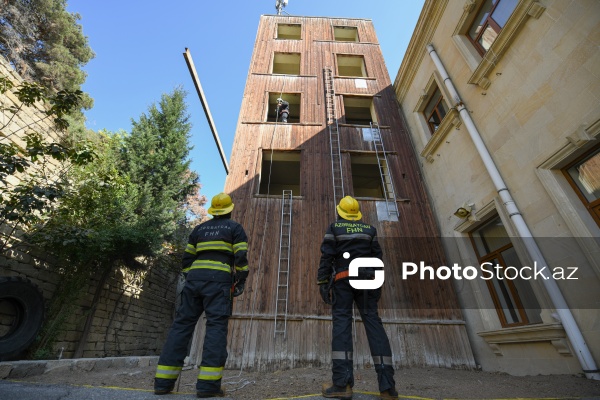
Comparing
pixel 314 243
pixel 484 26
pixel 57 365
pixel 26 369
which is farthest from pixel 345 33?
pixel 26 369

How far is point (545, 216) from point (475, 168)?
1.86 metres

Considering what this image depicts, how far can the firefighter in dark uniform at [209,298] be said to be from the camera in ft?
8.49

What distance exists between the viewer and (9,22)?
43.1 ft

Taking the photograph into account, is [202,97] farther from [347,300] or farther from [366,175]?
[366,175]

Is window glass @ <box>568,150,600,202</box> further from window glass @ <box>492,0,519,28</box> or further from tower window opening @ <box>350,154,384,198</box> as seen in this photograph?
tower window opening @ <box>350,154,384,198</box>

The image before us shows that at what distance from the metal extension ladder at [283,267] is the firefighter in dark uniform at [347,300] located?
2.70 m

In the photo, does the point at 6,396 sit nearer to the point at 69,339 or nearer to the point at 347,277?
the point at 347,277

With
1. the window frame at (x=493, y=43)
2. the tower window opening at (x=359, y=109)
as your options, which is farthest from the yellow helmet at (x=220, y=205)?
the tower window opening at (x=359, y=109)

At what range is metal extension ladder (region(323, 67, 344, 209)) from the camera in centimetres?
753

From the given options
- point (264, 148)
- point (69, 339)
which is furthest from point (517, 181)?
point (69, 339)

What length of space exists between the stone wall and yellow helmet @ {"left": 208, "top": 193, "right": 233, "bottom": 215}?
405 cm

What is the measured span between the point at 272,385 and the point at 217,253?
2.01 m

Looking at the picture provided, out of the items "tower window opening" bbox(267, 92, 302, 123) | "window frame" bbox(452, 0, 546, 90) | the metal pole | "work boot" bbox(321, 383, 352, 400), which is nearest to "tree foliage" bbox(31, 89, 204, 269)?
the metal pole

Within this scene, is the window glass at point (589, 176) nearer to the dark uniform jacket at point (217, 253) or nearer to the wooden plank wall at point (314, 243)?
the wooden plank wall at point (314, 243)
